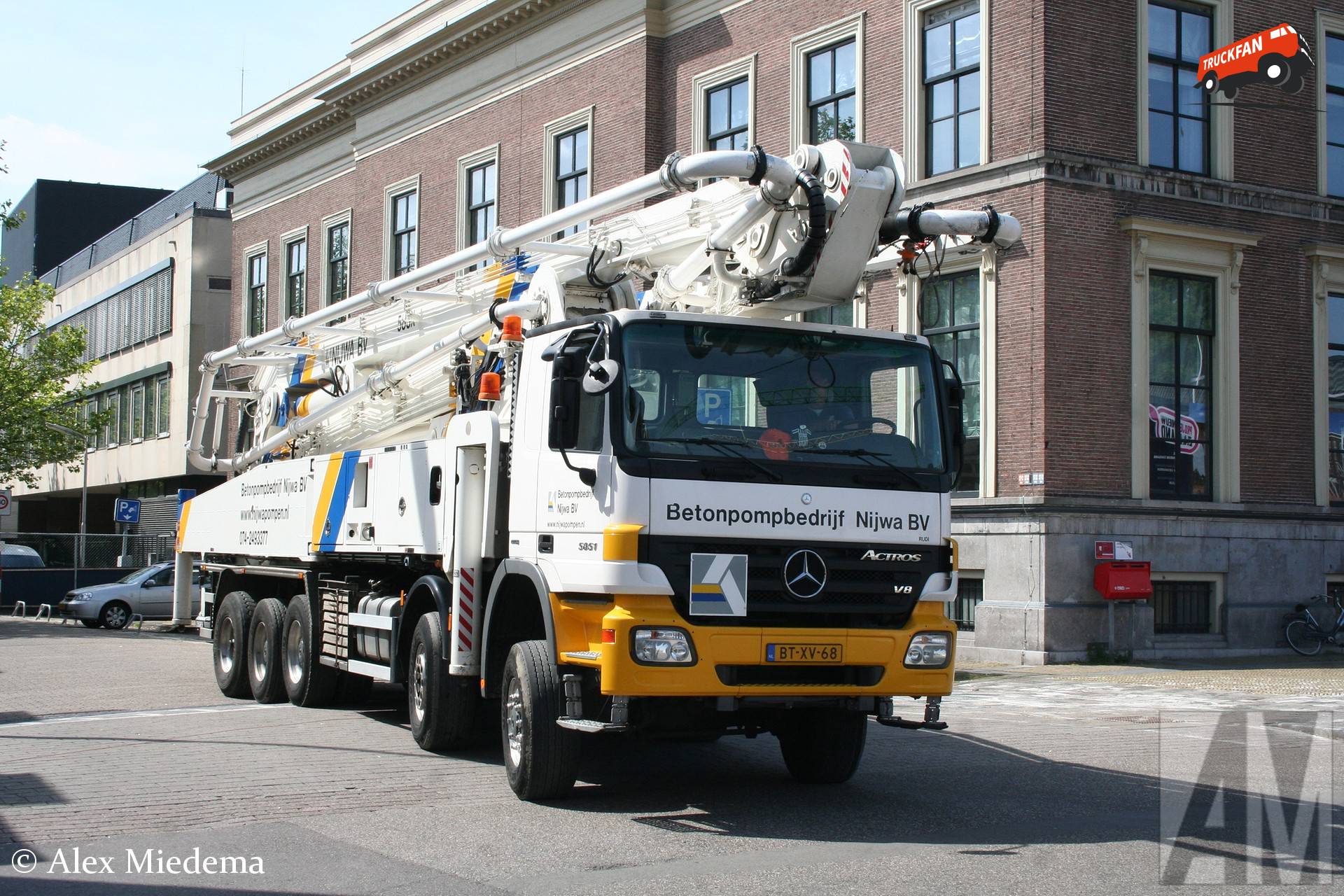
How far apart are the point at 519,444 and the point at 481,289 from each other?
3.33 metres

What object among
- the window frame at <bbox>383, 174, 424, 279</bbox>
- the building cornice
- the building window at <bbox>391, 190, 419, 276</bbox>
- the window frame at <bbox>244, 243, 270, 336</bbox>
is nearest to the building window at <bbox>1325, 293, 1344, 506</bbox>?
the building cornice

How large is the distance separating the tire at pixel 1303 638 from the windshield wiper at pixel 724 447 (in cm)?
1586

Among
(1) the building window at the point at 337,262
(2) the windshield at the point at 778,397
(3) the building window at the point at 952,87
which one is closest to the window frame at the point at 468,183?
(1) the building window at the point at 337,262

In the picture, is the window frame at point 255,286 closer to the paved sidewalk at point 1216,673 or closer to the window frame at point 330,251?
the window frame at point 330,251

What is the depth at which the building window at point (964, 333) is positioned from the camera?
21.5m

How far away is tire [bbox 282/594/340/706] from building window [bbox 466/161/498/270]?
1796 cm

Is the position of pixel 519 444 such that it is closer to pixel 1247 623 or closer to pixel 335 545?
pixel 335 545

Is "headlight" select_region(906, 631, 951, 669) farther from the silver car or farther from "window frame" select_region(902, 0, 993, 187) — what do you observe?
the silver car

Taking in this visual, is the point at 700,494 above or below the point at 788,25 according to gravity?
below

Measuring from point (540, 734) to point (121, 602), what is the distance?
24.4 meters

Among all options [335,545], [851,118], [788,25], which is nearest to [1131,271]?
[851,118]

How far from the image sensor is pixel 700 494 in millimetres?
8320

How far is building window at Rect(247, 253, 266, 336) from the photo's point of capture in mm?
41781

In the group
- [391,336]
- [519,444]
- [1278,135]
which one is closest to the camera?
[519,444]
